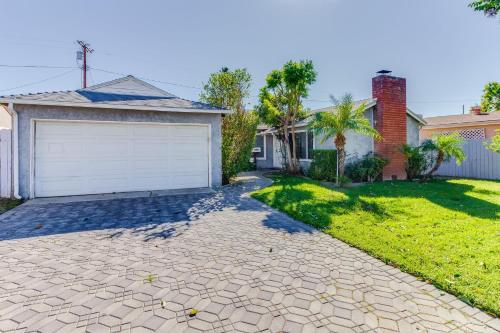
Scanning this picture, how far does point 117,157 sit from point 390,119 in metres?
12.4

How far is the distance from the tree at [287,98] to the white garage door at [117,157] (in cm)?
506

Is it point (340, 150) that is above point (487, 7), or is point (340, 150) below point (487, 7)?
below

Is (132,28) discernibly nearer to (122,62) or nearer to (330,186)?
(122,62)

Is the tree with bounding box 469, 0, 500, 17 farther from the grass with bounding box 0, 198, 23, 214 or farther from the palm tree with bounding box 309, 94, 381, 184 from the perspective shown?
the grass with bounding box 0, 198, 23, 214

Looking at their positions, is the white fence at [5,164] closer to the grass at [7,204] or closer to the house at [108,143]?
the house at [108,143]

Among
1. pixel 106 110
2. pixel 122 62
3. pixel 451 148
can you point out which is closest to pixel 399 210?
pixel 451 148

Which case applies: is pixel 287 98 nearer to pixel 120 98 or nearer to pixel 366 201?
pixel 366 201

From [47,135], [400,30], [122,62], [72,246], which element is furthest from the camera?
[122,62]

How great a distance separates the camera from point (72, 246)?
16.4ft

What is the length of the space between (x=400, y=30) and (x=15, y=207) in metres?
16.8

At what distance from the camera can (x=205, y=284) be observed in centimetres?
361

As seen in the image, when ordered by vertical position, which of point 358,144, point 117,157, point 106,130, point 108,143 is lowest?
point 117,157

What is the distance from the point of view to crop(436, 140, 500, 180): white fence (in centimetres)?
1433

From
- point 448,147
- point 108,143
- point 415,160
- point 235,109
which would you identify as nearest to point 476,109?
point 415,160
